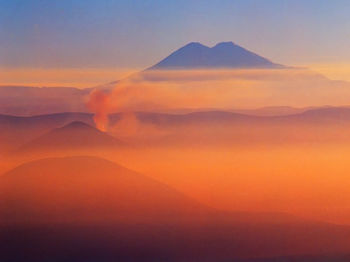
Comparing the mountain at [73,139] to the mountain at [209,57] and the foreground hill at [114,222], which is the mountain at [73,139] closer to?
the foreground hill at [114,222]

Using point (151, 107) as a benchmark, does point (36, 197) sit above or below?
below

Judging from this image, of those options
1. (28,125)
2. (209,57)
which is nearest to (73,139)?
(28,125)

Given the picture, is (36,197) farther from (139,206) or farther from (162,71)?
(162,71)

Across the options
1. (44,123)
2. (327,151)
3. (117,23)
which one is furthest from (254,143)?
(44,123)

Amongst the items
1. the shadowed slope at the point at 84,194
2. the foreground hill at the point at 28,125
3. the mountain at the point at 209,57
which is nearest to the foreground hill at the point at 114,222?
the shadowed slope at the point at 84,194

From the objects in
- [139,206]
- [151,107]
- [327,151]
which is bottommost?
[139,206]

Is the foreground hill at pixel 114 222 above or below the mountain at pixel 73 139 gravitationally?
below

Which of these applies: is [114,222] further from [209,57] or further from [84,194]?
[209,57]
